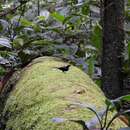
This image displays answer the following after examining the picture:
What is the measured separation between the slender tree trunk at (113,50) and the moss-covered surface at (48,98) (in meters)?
0.48

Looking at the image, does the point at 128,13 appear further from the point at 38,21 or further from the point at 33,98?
the point at 33,98

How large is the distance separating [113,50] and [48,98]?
1078 mm

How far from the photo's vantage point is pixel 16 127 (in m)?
1.49

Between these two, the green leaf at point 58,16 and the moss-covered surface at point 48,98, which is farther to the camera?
the green leaf at point 58,16

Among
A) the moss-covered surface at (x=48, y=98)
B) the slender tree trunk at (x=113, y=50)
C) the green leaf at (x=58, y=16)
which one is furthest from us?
the green leaf at (x=58, y=16)

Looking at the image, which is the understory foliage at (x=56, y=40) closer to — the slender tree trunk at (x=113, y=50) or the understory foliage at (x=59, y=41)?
the understory foliage at (x=59, y=41)

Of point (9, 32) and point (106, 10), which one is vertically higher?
point (106, 10)

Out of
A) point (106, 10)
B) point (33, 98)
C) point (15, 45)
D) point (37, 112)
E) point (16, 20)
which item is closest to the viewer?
point (37, 112)

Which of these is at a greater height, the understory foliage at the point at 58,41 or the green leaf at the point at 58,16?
the green leaf at the point at 58,16

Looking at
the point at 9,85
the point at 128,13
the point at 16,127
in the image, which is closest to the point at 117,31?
the point at 128,13

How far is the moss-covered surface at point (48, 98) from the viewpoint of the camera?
4.18ft

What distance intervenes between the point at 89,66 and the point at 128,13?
695mm

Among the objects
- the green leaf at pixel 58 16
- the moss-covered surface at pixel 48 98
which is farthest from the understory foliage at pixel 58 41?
the moss-covered surface at pixel 48 98

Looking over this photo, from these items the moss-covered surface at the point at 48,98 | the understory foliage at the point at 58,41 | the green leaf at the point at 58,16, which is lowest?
the understory foliage at the point at 58,41
